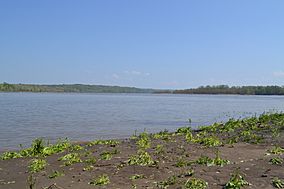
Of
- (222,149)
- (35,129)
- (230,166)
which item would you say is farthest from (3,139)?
(230,166)

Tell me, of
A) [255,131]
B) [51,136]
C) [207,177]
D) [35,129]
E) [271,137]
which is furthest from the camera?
[35,129]

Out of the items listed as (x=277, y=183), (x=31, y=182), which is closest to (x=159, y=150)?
(x=277, y=183)

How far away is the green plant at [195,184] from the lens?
6953 mm

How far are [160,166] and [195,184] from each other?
192 cm

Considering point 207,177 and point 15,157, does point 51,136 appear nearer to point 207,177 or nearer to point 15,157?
point 15,157

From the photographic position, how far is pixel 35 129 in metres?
23.3

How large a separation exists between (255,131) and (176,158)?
6.43 m

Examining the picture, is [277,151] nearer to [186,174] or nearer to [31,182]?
[186,174]

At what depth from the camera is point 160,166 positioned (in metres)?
8.85

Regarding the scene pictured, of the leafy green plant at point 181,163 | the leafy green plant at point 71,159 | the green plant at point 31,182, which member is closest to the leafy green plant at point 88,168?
the leafy green plant at point 71,159

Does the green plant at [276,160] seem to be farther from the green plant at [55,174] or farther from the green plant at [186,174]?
the green plant at [55,174]

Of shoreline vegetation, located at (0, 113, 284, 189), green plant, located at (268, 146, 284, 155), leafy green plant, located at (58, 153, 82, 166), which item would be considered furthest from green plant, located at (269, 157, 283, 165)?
leafy green plant, located at (58, 153, 82, 166)

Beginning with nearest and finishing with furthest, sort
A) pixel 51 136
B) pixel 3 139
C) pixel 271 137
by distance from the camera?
1. pixel 271 137
2. pixel 3 139
3. pixel 51 136

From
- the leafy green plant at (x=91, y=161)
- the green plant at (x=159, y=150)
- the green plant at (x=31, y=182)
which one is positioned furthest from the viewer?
the green plant at (x=159, y=150)
